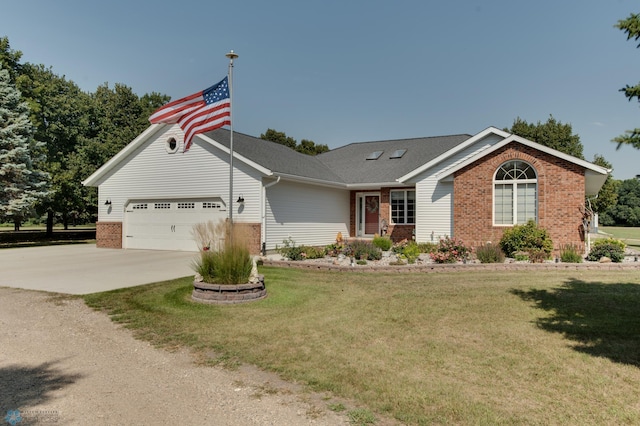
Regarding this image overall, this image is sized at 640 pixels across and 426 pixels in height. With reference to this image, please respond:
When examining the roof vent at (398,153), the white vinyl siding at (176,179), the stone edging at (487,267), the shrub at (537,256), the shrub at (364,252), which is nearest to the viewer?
the stone edging at (487,267)

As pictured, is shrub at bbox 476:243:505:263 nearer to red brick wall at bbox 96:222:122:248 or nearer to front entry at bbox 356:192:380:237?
front entry at bbox 356:192:380:237

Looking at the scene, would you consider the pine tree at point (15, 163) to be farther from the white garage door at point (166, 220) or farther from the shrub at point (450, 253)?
the shrub at point (450, 253)

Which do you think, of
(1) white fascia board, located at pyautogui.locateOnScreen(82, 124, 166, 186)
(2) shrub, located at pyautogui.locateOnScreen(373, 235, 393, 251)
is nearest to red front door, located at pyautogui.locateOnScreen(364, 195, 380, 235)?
(2) shrub, located at pyautogui.locateOnScreen(373, 235, 393, 251)

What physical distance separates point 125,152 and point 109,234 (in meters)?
4.20

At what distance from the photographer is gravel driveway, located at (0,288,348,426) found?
3297 millimetres

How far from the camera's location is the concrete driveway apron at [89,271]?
30.9ft

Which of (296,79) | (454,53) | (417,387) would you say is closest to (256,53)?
(296,79)

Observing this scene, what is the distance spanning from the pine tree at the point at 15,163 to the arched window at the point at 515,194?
2290 centimetres

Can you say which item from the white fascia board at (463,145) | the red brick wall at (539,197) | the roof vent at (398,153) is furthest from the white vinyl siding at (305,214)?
the red brick wall at (539,197)

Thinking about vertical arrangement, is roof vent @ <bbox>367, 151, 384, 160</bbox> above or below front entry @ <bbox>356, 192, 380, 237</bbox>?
above

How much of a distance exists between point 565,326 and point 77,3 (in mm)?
17034

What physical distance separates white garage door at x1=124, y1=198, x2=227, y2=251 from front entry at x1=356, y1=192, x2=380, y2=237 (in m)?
7.46

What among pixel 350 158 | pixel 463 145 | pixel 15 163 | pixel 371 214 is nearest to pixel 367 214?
pixel 371 214

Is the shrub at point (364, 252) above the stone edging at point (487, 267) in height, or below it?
above
